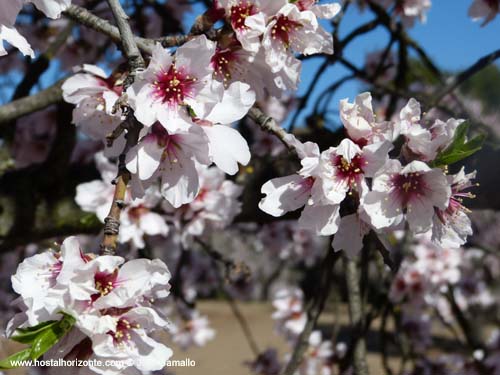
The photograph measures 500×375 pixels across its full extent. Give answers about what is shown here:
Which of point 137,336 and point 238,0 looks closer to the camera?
point 137,336

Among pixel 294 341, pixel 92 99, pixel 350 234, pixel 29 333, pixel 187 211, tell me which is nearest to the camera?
pixel 29 333

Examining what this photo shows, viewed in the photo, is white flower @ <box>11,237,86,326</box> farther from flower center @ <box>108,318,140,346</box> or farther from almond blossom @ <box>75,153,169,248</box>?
almond blossom @ <box>75,153,169,248</box>

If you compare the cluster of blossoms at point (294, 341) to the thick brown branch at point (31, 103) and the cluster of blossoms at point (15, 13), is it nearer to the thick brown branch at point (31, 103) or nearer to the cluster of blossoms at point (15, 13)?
the thick brown branch at point (31, 103)

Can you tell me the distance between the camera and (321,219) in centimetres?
94

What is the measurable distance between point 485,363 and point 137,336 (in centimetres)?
292

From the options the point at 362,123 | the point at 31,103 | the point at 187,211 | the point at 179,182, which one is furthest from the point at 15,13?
the point at 187,211

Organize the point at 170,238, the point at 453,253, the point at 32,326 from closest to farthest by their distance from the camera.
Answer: the point at 32,326
the point at 170,238
the point at 453,253

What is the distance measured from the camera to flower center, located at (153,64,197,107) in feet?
2.83

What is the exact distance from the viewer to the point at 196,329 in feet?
13.4

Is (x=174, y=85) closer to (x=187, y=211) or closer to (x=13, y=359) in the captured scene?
(x=13, y=359)

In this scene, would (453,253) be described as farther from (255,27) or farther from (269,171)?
(255,27)

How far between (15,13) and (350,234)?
607 mm

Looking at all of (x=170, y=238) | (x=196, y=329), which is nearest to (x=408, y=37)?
(x=170, y=238)

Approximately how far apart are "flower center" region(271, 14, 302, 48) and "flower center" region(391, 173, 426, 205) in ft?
1.06
